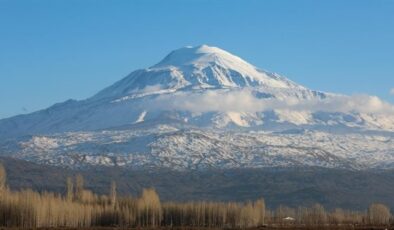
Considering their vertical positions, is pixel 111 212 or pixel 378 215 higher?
pixel 111 212

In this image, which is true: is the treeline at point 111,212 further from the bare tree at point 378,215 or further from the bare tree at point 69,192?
the bare tree at point 378,215

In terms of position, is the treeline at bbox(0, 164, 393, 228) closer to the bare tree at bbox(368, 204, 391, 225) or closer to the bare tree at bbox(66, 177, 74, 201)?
the bare tree at bbox(66, 177, 74, 201)

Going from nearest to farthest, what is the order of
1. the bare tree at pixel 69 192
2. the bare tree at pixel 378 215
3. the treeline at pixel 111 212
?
the treeline at pixel 111 212, the bare tree at pixel 69 192, the bare tree at pixel 378 215

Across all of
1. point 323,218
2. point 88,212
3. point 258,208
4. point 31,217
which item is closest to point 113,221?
point 88,212

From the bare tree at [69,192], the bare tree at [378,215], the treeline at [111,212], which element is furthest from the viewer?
the bare tree at [378,215]

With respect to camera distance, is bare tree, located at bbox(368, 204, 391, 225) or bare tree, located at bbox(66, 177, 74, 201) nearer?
bare tree, located at bbox(66, 177, 74, 201)

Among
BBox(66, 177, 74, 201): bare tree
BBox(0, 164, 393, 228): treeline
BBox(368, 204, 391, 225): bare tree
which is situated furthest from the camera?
BBox(368, 204, 391, 225): bare tree

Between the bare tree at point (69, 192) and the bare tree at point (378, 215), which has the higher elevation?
the bare tree at point (69, 192)

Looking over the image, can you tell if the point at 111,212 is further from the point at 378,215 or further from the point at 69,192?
the point at 378,215

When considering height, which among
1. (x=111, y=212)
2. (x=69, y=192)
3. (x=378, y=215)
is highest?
(x=69, y=192)

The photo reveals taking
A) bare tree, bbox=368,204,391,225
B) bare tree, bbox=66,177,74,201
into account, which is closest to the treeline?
bare tree, bbox=66,177,74,201

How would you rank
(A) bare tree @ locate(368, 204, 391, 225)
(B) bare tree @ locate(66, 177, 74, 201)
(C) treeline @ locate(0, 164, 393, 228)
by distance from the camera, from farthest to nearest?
(A) bare tree @ locate(368, 204, 391, 225) < (B) bare tree @ locate(66, 177, 74, 201) < (C) treeline @ locate(0, 164, 393, 228)

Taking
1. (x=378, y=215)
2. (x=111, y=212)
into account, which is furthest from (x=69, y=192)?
(x=378, y=215)

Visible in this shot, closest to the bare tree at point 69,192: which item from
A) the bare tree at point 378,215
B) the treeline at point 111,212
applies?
the treeline at point 111,212
